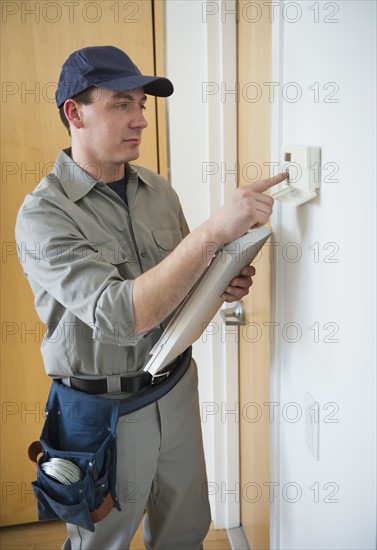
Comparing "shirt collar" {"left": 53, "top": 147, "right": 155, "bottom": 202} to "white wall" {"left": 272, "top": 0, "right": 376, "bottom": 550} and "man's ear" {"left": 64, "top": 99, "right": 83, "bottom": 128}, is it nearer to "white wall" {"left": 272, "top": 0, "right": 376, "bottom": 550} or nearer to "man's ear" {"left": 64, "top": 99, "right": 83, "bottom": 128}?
"man's ear" {"left": 64, "top": 99, "right": 83, "bottom": 128}

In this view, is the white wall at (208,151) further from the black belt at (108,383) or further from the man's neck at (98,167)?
the black belt at (108,383)

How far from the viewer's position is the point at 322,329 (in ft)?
3.66

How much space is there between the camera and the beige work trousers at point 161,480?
143 cm

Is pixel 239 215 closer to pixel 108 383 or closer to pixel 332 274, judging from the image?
pixel 332 274

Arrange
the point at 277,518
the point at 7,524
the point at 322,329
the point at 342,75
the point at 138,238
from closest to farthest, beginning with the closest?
1. the point at 342,75
2. the point at 322,329
3. the point at 138,238
4. the point at 277,518
5. the point at 7,524

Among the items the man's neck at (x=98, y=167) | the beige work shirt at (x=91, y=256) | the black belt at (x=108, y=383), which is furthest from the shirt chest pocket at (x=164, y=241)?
the black belt at (x=108, y=383)

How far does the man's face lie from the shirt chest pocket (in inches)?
8.4

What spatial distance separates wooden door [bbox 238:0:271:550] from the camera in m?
1.48

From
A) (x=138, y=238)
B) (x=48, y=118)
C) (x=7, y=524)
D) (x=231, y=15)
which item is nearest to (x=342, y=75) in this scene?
(x=138, y=238)

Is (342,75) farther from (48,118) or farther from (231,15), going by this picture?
(48,118)

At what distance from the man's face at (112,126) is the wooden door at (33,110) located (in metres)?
0.68

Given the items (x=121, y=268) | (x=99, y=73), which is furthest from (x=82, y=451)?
(x=99, y=73)

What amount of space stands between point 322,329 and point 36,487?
79 cm

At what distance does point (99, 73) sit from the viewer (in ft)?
4.38
